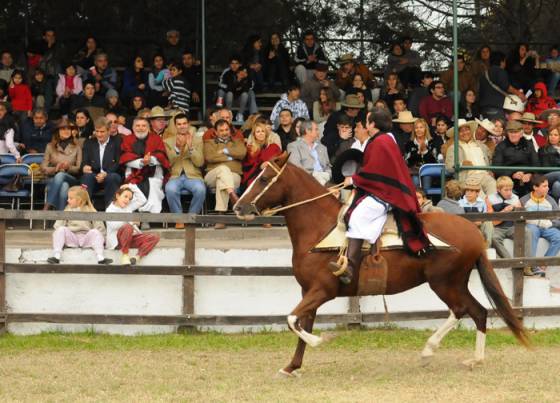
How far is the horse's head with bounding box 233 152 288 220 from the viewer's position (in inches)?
432

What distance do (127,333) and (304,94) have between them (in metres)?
7.01

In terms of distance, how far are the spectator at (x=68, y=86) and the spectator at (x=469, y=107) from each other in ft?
19.6

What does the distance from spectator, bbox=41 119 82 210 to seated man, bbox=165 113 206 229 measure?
122cm

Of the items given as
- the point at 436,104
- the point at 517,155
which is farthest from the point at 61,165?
the point at 436,104

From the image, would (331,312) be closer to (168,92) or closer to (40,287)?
(40,287)

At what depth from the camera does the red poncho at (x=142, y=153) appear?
50.9 feet

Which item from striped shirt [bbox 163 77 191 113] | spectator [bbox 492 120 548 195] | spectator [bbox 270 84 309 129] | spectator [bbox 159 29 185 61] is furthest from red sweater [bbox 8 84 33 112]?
spectator [bbox 492 120 548 195]

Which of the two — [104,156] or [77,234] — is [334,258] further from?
[104,156]

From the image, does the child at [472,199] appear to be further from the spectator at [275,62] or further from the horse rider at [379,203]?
the spectator at [275,62]

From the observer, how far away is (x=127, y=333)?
43.2ft

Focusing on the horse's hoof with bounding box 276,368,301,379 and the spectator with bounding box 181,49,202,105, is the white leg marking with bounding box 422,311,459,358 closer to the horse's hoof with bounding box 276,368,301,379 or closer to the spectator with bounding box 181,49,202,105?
the horse's hoof with bounding box 276,368,301,379

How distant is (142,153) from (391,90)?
5614mm

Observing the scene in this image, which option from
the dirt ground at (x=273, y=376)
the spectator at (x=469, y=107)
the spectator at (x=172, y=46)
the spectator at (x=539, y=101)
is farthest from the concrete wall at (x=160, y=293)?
the spectator at (x=172, y=46)

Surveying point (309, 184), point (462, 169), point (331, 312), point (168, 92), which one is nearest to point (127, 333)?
point (331, 312)
